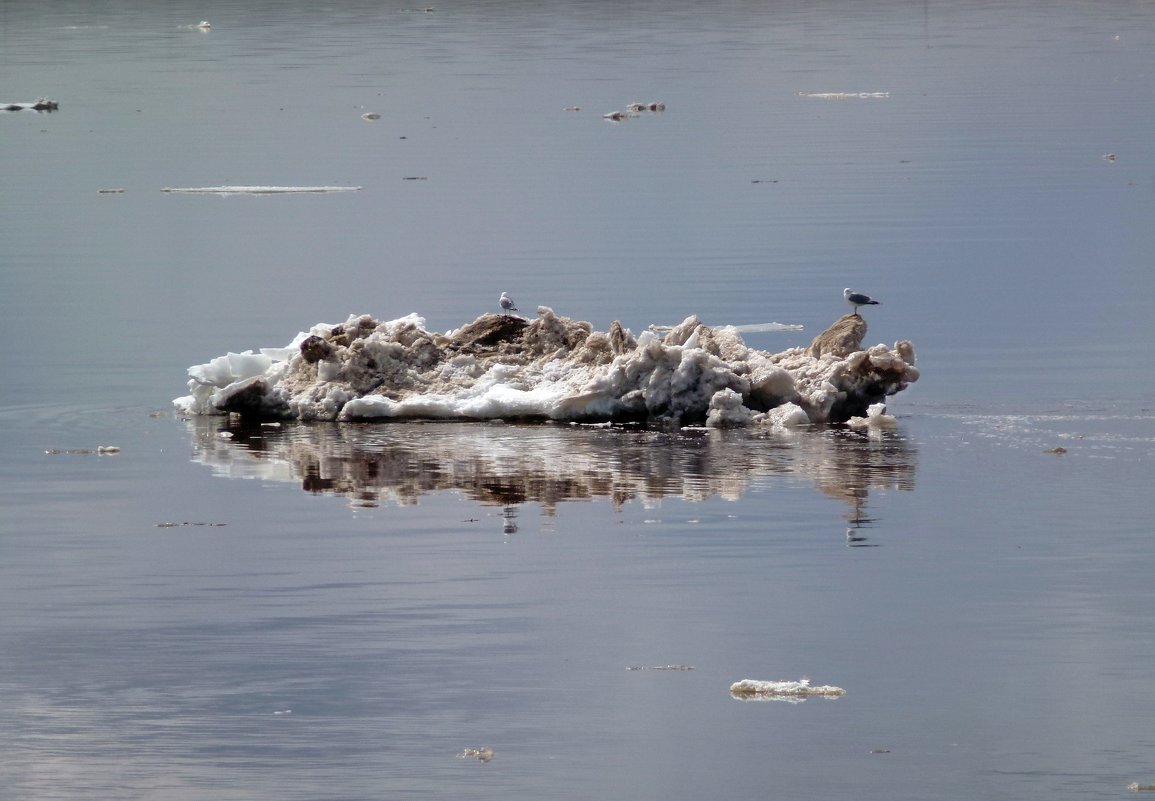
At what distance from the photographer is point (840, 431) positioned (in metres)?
19.9

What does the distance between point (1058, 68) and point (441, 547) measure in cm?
5602

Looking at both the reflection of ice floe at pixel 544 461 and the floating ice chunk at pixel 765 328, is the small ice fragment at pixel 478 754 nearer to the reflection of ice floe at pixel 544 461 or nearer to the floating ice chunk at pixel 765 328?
the reflection of ice floe at pixel 544 461

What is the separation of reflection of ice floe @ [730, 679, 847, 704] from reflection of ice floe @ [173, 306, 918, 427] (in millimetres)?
7710

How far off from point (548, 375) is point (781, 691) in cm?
903

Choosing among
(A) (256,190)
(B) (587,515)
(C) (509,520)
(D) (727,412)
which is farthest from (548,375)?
(A) (256,190)

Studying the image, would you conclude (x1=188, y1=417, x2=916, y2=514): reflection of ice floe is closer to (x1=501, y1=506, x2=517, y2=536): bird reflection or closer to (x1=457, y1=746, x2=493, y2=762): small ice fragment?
(x1=501, y1=506, x2=517, y2=536): bird reflection

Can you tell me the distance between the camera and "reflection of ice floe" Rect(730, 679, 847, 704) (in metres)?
12.3

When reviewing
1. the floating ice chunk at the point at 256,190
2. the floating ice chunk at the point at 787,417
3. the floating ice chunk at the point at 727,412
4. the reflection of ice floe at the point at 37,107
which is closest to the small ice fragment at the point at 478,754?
the floating ice chunk at the point at 727,412

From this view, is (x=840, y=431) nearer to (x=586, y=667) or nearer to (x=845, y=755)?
(x=586, y=667)

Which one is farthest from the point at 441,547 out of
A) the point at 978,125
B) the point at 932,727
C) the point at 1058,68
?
the point at 1058,68

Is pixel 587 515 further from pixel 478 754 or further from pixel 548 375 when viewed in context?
pixel 478 754

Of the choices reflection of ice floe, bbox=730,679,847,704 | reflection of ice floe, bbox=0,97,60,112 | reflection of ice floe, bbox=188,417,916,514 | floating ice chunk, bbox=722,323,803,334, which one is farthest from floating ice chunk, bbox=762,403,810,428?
reflection of ice floe, bbox=0,97,60,112

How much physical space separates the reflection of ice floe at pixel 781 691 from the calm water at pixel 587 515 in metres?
0.14

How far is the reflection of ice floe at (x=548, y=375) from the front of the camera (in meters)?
20.2
